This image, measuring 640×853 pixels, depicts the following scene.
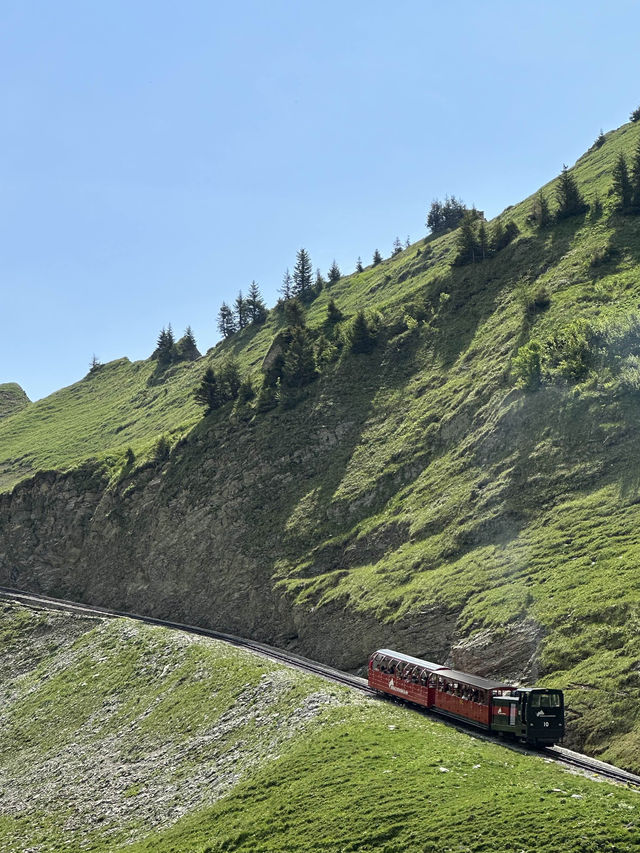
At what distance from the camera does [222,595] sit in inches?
3157

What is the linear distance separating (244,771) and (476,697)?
43.3ft

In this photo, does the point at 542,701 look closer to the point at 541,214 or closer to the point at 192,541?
the point at 192,541

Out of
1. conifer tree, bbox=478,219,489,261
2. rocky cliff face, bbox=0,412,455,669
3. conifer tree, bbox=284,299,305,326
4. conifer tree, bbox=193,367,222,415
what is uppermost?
conifer tree, bbox=478,219,489,261

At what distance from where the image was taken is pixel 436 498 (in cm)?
7019

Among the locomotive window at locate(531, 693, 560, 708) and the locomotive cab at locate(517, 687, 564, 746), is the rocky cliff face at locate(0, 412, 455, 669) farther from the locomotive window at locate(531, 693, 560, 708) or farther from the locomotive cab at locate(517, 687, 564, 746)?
the locomotive window at locate(531, 693, 560, 708)

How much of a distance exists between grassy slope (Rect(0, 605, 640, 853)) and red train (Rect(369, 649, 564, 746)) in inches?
60.1

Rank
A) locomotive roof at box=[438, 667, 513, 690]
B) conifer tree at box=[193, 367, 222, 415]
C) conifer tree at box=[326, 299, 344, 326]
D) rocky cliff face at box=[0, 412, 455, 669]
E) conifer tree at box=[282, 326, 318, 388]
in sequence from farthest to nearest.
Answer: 1. conifer tree at box=[326, 299, 344, 326]
2. conifer tree at box=[193, 367, 222, 415]
3. conifer tree at box=[282, 326, 318, 388]
4. rocky cliff face at box=[0, 412, 455, 669]
5. locomotive roof at box=[438, 667, 513, 690]

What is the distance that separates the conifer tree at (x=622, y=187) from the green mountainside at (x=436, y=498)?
2938 millimetres

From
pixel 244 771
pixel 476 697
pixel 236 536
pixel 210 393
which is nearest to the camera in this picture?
pixel 244 771

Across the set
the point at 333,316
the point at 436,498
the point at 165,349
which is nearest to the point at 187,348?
the point at 165,349

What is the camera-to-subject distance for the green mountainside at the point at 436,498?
49.6 meters

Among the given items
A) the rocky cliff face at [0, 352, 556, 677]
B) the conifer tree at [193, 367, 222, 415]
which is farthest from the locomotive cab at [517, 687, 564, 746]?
the conifer tree at [193, 367, 222, 415]

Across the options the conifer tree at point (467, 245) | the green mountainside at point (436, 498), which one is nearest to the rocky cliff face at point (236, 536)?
the green mountainside at point (436, 498)

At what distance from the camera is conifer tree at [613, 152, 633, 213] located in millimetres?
95812
